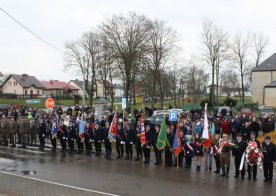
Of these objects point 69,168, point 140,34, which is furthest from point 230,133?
point 140,34

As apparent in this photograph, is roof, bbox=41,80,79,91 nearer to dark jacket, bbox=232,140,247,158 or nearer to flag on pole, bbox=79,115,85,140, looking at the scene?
flag on pole, bbox=79,115,85,140

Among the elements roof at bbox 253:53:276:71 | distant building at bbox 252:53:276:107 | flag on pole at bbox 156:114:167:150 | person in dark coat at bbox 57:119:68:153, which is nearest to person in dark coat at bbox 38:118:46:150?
person in dark coat at bbox 57:119:68:153

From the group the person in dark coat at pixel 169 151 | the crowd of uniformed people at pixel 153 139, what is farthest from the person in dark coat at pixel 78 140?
the person in dark coat at pixel 169 151

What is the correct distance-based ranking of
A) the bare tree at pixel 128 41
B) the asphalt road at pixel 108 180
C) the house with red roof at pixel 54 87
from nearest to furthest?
1. the asphalt road at pixel 108 180
2. the bare tree at pixel 128 41
3. the house with red roof at pixel 54 87

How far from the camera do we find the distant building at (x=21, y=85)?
104 meters

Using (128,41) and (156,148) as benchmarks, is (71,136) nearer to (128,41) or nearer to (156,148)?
(156,148)

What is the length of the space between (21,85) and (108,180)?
94.4m

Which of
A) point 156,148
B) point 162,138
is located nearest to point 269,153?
point 162,138

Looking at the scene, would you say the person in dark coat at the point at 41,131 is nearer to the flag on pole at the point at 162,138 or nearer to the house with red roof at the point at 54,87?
the flag on pole at the point at 162,138

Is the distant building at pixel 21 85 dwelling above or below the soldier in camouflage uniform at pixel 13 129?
above

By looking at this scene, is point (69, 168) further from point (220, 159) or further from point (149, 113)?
point (149, 113)

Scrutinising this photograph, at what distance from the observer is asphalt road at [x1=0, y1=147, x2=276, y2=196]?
501 inches

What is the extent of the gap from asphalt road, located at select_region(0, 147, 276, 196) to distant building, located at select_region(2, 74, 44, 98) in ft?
292

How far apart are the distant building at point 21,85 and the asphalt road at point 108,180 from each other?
292ft
